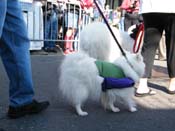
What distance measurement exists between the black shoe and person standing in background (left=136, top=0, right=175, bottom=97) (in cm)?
138

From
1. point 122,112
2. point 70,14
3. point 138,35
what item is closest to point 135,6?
point 70,14

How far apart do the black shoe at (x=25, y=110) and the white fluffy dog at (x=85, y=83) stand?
291mm

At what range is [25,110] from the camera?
4.03 meters

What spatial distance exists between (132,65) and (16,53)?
3.92 ft

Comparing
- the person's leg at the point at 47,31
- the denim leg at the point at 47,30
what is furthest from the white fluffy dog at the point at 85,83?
the denim leg at the point at 47,30

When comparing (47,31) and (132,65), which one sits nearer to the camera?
(132,65)

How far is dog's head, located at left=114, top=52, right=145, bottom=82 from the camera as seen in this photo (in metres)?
4.26

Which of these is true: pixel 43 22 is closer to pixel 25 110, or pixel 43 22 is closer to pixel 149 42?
pixel 149 42

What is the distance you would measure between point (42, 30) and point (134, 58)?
7347mm

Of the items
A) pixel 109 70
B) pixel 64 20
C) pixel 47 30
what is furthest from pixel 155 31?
pixel 64 20

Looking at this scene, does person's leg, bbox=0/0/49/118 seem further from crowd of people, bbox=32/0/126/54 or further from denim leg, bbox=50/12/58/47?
denim leg, bbox=50/12/58/47

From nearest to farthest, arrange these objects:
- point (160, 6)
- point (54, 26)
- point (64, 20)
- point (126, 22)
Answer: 1. point (160, 6)
2. point (126, 22)
3. point (54, 26)
4. point (64, 20)

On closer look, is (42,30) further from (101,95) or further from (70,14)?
(101,95)

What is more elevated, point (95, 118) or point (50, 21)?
point (50, 21)
